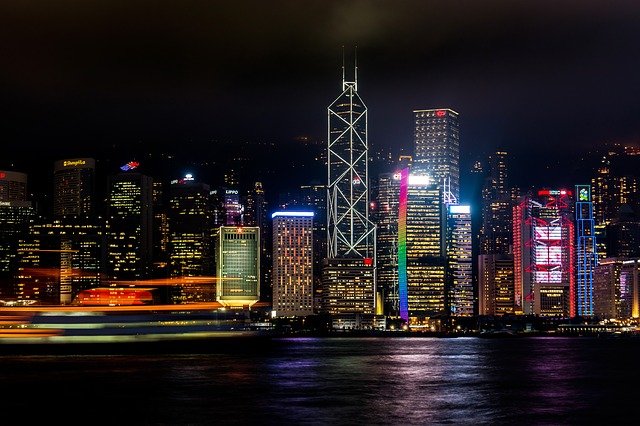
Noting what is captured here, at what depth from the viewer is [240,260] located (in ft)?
619

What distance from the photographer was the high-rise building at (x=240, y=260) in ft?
578

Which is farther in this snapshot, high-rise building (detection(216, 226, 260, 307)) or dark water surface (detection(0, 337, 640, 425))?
high-rise building (detection(216, 226, 260, 307))

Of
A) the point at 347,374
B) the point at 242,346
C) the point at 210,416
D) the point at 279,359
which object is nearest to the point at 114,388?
the point at 210,416

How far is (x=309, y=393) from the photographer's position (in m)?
50.6

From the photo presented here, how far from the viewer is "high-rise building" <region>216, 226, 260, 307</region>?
176 meters

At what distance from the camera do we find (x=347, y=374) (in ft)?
212

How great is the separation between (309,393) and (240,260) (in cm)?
13877

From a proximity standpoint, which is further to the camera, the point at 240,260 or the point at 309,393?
the point at 240,260

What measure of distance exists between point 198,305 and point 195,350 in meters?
6.27

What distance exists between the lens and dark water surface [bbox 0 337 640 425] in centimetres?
4053

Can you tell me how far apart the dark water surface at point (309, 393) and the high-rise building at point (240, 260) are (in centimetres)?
9680

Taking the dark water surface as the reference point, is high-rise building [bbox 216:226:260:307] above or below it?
above

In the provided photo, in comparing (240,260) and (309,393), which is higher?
(240,260)

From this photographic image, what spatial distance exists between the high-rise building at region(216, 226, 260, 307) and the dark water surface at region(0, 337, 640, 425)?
318 feet
